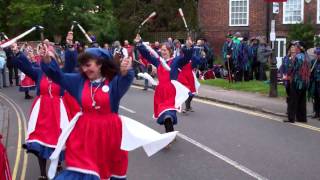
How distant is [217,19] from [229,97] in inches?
771

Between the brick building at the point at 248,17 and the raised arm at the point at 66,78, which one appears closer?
the raised arm at the point at 66,78

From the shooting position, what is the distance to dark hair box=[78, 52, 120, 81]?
18.0ft

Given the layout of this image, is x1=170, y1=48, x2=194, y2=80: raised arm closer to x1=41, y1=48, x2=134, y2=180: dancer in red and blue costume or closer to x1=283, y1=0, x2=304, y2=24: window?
x1=41, y1=48, x2=134, y2=180: dancer in red and blue costume

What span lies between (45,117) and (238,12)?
29.8 meters

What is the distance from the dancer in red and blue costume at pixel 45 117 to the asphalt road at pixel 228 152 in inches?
27.7

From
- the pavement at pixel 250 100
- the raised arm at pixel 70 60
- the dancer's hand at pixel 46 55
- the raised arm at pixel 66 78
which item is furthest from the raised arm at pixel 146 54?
the pavement at pixel 250 100

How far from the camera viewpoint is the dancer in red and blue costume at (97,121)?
541 centimetres

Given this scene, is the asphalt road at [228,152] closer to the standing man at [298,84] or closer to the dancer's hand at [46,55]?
the standing man at [298,84]

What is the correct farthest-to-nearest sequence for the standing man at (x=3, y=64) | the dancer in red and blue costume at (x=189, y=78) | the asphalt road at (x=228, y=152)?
the standing man at (x=3, y=64) < the dancer in red and blue costume at (x=189, y=78) < the asphalt road at (x=228, y=152)

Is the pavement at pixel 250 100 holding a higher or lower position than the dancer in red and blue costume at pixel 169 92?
lower

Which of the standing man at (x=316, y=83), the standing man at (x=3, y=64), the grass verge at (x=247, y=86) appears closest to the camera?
the standing man at (x=316, y=83)

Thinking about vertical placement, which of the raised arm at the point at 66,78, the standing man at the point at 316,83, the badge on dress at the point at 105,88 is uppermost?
the raised arm at the point at 66,78

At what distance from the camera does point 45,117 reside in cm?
796

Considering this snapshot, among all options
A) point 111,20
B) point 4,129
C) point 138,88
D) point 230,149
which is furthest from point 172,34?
point 230,149
